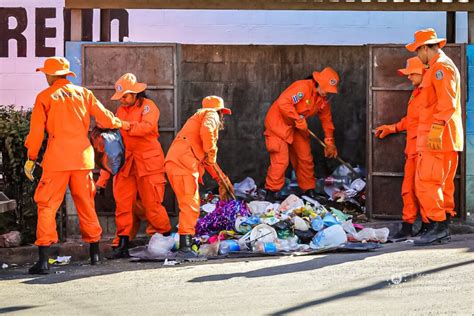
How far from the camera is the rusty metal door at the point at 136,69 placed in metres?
10.3

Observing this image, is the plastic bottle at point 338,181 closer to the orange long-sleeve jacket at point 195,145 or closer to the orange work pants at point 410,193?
the orange work pants at point 410,193

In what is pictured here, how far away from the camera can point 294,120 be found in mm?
11164

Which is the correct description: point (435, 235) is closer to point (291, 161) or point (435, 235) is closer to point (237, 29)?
point (291, 161)

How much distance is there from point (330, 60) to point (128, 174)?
3794 millimetres

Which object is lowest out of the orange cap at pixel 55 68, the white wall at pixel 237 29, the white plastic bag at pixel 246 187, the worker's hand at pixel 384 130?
the white plastic bag at pixel 246 187

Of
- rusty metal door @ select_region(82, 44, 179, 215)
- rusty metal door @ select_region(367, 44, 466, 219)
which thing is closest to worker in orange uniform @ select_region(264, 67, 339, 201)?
rusty metal door @ select_region(367, 44, 466, 219)

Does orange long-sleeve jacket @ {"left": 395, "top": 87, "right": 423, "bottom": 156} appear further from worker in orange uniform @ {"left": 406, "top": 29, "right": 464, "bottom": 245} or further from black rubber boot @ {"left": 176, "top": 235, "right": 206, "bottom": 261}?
black rubber boot @ {"left": 176, "top": 235, "right": 206, "bottom": 261}

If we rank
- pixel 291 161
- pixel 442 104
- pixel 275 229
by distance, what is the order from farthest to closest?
pixel 291 161
pixel 275 229
pixel 442 104

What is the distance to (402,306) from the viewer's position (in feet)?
21.8

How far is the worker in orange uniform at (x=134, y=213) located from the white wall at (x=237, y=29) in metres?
2.44

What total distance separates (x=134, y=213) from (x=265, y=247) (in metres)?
1.60

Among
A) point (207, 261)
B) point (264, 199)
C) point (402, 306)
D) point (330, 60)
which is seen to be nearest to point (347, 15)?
point (330, 60)

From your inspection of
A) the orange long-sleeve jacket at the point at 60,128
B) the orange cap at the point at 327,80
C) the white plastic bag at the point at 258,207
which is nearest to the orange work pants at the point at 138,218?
the white plastic bag at the point at 258,207

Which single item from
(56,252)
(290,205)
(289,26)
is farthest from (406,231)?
(56,252)
